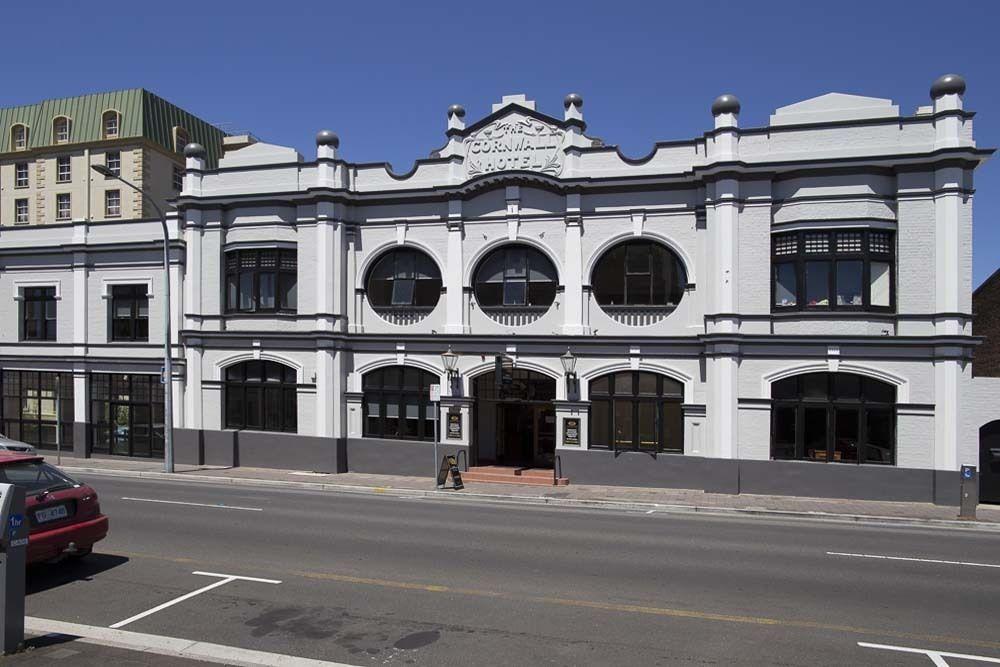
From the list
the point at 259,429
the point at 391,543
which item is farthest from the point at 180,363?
the point at 391,543

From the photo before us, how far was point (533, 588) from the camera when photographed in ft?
30.9

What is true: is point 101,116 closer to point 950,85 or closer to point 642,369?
point 642,369

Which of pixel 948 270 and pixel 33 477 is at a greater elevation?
pixel 948 270

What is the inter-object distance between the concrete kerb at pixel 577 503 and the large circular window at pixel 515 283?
5.45m

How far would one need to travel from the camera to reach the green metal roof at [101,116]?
43312 mm

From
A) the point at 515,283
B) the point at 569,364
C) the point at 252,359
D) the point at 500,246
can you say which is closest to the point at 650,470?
the point at 569,364

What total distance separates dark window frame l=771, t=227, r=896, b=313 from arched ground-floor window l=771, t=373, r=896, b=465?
5.59 ft

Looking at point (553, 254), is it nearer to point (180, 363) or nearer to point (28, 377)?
point (180, 363)

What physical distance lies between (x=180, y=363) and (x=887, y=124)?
21.5 meters

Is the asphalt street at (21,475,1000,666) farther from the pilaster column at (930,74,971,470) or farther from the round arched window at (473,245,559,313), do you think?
the round arched window at (473,245,559,313)

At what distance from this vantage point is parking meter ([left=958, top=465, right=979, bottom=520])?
1537 centimetres

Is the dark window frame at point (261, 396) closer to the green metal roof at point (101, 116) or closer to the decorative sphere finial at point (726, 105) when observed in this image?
the decorative sphere finial at point (726, 105)

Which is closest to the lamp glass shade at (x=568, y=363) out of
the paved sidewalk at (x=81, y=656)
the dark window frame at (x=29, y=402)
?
the paved sidewalk at (x=81, y=656)

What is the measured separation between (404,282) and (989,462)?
15973mm
